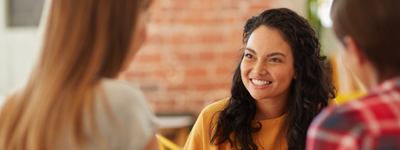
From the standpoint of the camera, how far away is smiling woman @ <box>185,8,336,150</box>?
4.86 ft

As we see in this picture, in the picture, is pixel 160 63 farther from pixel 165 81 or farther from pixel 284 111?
pixel 284 111

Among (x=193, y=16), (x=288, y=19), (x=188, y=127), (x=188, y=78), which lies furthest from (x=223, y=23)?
(x=288, y=19)

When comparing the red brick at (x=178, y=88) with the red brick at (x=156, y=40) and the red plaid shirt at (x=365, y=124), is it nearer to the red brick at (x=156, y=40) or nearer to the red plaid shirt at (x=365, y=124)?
the red brick at (x=156, y=40)

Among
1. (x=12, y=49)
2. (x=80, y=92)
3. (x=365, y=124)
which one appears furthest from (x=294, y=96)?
(x=12, y=49)

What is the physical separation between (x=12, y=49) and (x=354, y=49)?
3.07 meters

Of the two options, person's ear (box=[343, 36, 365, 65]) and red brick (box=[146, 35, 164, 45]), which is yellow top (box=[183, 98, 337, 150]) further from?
red brick (box=[146, 35, 164, 45])

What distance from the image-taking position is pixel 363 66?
0.84 metres

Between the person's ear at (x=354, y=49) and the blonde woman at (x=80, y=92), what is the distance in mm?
505

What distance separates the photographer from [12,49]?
317 cm

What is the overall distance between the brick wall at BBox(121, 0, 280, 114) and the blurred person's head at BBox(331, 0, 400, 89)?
2.45m

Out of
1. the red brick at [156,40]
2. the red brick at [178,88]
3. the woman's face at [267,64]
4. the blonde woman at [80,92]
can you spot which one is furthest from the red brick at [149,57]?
the blonde woman at [80,92]

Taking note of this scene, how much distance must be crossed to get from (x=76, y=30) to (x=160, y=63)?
2.36 meters

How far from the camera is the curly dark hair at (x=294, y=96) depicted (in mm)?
1499

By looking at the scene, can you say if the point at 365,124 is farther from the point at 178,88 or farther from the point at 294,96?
the point at 178,88
